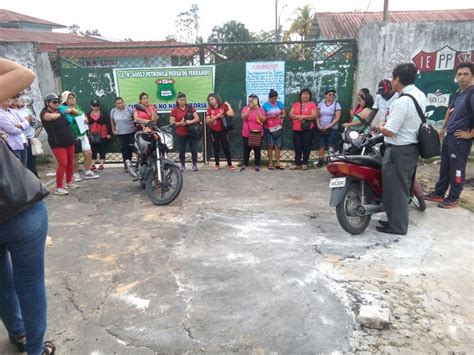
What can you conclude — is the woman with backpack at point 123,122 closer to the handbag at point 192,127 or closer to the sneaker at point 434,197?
the handbag at point 192,127

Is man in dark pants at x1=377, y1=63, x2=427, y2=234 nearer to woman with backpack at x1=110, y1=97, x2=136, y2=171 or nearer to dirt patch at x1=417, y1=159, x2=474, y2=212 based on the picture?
dirt patch at x1=417, y1=159, x2=474, y2=212

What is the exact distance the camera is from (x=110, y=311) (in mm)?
2893

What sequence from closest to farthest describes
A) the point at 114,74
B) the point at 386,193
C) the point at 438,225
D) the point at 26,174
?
1. the point at 26,174
2. the point at 386,193
3. the point at 438,225
4. the point at 114,74

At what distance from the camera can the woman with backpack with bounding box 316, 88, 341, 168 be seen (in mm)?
6902

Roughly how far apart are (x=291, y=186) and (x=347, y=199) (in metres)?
2.00

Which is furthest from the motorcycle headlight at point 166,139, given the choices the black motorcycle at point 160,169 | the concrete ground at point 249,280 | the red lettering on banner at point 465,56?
the red lettering on banner at point 465,56

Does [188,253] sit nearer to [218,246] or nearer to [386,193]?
[218,246]

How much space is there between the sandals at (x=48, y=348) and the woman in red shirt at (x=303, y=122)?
5519mm

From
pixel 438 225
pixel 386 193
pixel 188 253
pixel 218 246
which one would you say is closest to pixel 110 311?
pixel 188 253

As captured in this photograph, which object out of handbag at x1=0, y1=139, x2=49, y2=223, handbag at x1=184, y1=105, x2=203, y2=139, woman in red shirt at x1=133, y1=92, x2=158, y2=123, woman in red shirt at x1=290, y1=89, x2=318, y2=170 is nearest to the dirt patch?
woman in red shirt at x1=290, y1=89, x2=318, y2=170

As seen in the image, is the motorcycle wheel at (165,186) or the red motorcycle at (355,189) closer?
the red motorcycle at (355,189)

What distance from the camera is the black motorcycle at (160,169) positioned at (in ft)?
17.6

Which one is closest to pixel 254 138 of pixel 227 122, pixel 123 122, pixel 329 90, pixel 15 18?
pixel 227 122

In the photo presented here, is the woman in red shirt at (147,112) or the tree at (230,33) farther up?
the tree at (230,33)
